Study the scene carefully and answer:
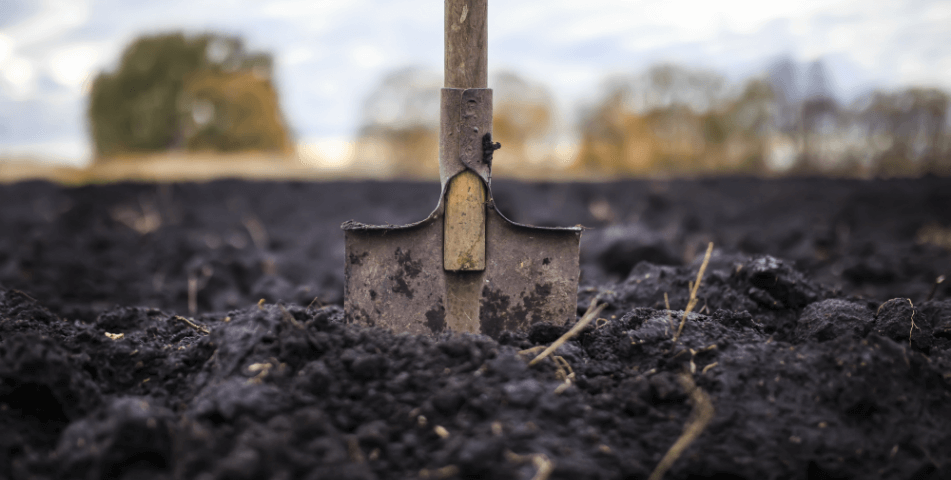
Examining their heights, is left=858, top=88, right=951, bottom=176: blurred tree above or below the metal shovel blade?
above

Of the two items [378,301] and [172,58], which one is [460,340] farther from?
[172,58]

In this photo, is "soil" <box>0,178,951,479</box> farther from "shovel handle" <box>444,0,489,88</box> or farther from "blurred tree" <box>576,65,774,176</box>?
"blurred tree" <box>576,65,774,176</box>

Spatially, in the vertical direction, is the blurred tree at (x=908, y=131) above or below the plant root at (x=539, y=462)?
above

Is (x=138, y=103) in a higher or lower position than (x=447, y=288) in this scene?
higher

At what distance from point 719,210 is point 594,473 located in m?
9.55

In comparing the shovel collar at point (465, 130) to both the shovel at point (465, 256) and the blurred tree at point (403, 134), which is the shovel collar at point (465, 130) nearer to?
the shovel at point (465, 256)

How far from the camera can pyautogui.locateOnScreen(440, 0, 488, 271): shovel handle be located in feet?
7.35

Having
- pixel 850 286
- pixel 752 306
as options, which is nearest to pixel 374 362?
pixel 752 306

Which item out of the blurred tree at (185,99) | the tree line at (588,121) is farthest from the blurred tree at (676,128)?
the blurred tree at (185,99)

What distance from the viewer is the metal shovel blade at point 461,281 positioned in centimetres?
221

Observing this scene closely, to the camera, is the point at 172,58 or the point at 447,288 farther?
the point at 172,58

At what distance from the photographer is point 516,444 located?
4.49 feet

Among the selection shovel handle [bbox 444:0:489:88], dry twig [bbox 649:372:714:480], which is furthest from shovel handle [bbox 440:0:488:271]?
dry twig [bbox 649:372:714:480]

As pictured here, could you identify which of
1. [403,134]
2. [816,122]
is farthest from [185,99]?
[816,122]
